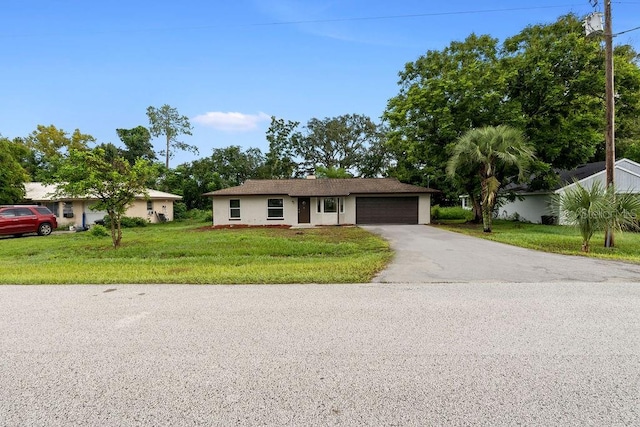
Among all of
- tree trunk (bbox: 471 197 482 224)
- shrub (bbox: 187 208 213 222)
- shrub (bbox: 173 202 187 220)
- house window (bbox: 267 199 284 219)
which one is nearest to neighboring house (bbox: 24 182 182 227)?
shrub (bbox: 187 208 213 222)

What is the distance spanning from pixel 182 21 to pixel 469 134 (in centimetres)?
1313

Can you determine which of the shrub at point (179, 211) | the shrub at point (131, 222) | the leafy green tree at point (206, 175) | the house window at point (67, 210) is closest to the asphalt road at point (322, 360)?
the shrub at point (131, 222)

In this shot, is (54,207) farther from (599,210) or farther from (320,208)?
(599,210)

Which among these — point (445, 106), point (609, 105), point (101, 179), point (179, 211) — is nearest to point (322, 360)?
point (101, 179)

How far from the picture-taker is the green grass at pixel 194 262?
22.4 feet

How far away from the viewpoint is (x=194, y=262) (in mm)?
9211

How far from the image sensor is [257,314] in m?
4.55

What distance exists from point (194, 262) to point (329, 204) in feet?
48.1

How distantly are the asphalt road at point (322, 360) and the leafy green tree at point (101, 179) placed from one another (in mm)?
7089

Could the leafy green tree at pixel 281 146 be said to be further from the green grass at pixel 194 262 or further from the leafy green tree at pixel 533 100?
the green grass at pixel 194 262

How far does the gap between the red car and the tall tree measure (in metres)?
23.7

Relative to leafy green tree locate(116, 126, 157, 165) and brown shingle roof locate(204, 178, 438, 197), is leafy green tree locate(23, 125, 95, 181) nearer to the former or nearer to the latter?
leafy green tree locate(116, 126, 157, 165)

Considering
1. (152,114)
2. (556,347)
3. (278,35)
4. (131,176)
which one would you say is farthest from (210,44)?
(152,114)

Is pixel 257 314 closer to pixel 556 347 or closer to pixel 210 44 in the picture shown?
pixel 556 347
